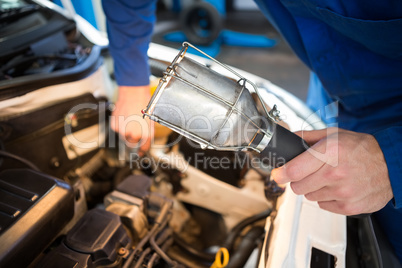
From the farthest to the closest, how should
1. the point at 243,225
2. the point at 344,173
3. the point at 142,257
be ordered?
the point at 243,225 < the point at 142,257 < the point at 344,173

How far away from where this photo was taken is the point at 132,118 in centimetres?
84

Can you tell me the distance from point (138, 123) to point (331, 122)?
0.64 meters

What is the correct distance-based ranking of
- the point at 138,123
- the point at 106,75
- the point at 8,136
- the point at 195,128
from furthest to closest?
1. the point at 106,75
2. the point at 138,123
3. the point at 8,136
4. the point at 195,128

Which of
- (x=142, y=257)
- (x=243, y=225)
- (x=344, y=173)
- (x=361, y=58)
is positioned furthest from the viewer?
(x=243, y=225)

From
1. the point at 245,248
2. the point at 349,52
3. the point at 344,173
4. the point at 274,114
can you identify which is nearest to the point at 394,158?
the point at 344,173

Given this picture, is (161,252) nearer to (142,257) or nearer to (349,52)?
(142,257)

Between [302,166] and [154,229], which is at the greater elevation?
[302,166]

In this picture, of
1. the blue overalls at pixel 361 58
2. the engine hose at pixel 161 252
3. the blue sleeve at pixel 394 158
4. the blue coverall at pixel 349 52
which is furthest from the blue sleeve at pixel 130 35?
the blue sleeve at pixel 394 158

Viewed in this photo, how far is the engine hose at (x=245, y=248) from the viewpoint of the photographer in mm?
743

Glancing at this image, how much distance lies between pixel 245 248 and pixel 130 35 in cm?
72

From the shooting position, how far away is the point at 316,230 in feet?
2.00

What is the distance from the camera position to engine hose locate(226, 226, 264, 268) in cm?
74

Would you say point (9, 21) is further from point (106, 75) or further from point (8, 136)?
Answer: point (8, 136)

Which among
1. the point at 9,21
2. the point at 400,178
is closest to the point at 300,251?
the point at 400,178
